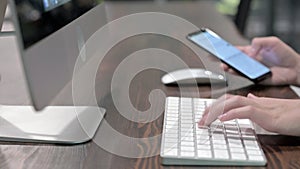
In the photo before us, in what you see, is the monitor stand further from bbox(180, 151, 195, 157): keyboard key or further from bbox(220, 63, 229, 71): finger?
bbox(220, 63, 229, 71): finger

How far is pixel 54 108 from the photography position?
3.08 feet

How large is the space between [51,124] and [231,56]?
0.53 meters

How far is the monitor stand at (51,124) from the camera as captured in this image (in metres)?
0.81

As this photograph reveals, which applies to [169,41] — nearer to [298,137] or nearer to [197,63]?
[197,63]

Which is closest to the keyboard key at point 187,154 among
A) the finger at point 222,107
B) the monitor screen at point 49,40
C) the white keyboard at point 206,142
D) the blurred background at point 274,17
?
the white keyboard at point 206,142

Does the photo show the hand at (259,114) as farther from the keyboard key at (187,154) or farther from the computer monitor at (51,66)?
the computer monitor at (51,66)

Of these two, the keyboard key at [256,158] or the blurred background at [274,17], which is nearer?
the keyboard key at [256,158]

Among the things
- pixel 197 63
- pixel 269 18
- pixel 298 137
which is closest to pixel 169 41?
pixel 197 63

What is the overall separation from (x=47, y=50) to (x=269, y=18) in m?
3.77

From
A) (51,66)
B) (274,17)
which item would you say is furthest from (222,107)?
(274,17)

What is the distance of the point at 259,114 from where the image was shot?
2.61ft

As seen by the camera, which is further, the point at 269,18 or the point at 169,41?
the point at 269,18

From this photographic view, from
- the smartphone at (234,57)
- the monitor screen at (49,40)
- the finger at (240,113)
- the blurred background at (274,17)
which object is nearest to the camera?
the monitor screen at (49,40)

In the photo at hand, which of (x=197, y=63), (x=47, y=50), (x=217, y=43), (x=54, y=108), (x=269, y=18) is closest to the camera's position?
(x=47, y=50)
